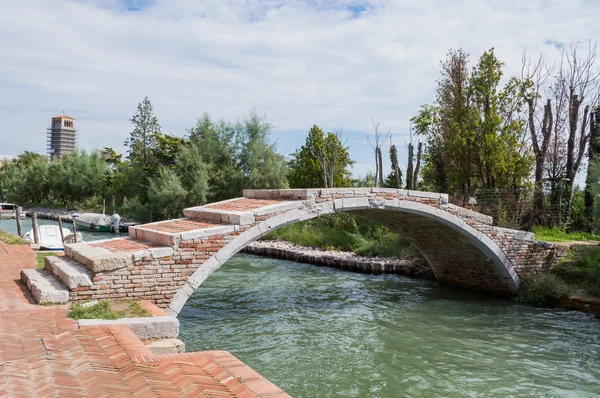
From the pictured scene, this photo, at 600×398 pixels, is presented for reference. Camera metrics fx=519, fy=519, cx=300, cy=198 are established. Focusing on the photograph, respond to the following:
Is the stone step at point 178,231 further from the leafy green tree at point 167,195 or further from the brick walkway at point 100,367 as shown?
the leafy green tree at point 167,195

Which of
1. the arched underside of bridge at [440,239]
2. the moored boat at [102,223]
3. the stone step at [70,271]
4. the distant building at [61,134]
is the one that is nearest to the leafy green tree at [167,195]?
the moored boat at [102,223]

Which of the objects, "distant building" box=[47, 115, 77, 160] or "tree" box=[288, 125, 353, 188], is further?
"distant building" box=[47, 115, 77, 160]

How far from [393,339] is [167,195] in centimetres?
1886

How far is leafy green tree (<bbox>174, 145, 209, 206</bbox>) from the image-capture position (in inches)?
992

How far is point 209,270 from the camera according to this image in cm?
743

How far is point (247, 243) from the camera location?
26.5 ft

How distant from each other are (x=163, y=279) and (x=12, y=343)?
2.66m

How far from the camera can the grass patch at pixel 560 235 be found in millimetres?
13336

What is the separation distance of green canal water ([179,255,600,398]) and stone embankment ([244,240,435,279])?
4.38 feet

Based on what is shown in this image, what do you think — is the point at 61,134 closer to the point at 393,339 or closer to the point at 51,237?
the point at 51,237

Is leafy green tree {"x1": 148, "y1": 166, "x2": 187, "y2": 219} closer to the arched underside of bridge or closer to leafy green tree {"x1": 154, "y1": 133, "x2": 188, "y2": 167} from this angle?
leafy green tree {"x1": 154, "y1": 133, "x2": 188, "y2": 167}

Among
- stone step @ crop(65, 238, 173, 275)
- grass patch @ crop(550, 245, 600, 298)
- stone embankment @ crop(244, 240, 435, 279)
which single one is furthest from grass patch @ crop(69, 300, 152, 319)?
stone embankment @ crop(244, 240, 435, 279)

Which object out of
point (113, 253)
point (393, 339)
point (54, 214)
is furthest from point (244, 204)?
point (54, 214)

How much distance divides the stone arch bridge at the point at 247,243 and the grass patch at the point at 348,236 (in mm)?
2529
